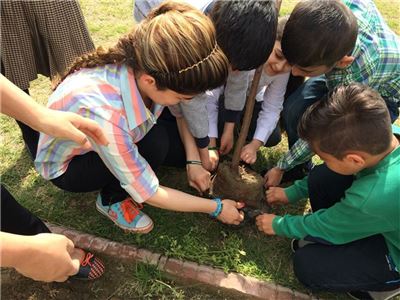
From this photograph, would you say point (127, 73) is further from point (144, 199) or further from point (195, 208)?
point (195, 208)

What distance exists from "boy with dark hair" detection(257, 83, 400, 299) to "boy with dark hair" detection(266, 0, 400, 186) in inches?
9.6

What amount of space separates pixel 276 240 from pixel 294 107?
93 cm

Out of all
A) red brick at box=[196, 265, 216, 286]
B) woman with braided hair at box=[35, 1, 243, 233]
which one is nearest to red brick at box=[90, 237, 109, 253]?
woman with braided hair at box=[35, 1, 243, 233]

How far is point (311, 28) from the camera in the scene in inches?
74.7

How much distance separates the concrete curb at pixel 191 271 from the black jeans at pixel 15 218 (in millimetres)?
339

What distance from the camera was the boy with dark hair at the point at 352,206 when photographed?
5.61ft

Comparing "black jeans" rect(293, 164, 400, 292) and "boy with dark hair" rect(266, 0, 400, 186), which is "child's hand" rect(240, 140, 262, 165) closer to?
"boy with dark hair" rect(266, 0, 400, 186)

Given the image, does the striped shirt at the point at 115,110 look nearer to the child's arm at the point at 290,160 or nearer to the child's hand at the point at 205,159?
the child's hand at the point at 205,159

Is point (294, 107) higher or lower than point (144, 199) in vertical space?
lower

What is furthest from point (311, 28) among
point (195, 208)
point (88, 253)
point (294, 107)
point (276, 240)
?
point (88, 253)

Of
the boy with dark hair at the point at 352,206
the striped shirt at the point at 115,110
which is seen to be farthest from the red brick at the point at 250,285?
the striped shirt at the point at 115,110

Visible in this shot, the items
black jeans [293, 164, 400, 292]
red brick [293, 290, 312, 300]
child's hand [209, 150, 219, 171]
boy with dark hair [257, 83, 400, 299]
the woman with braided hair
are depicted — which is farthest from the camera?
child's hand [209, 150, 219, 171]

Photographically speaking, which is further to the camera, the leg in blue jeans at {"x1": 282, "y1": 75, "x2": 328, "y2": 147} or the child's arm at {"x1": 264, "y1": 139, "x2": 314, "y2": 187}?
the leg in blue jeans at {"x1": 282, "y1": 75, "x2": 328, "y2": 147}

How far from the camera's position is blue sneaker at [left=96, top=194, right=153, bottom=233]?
2270mm
